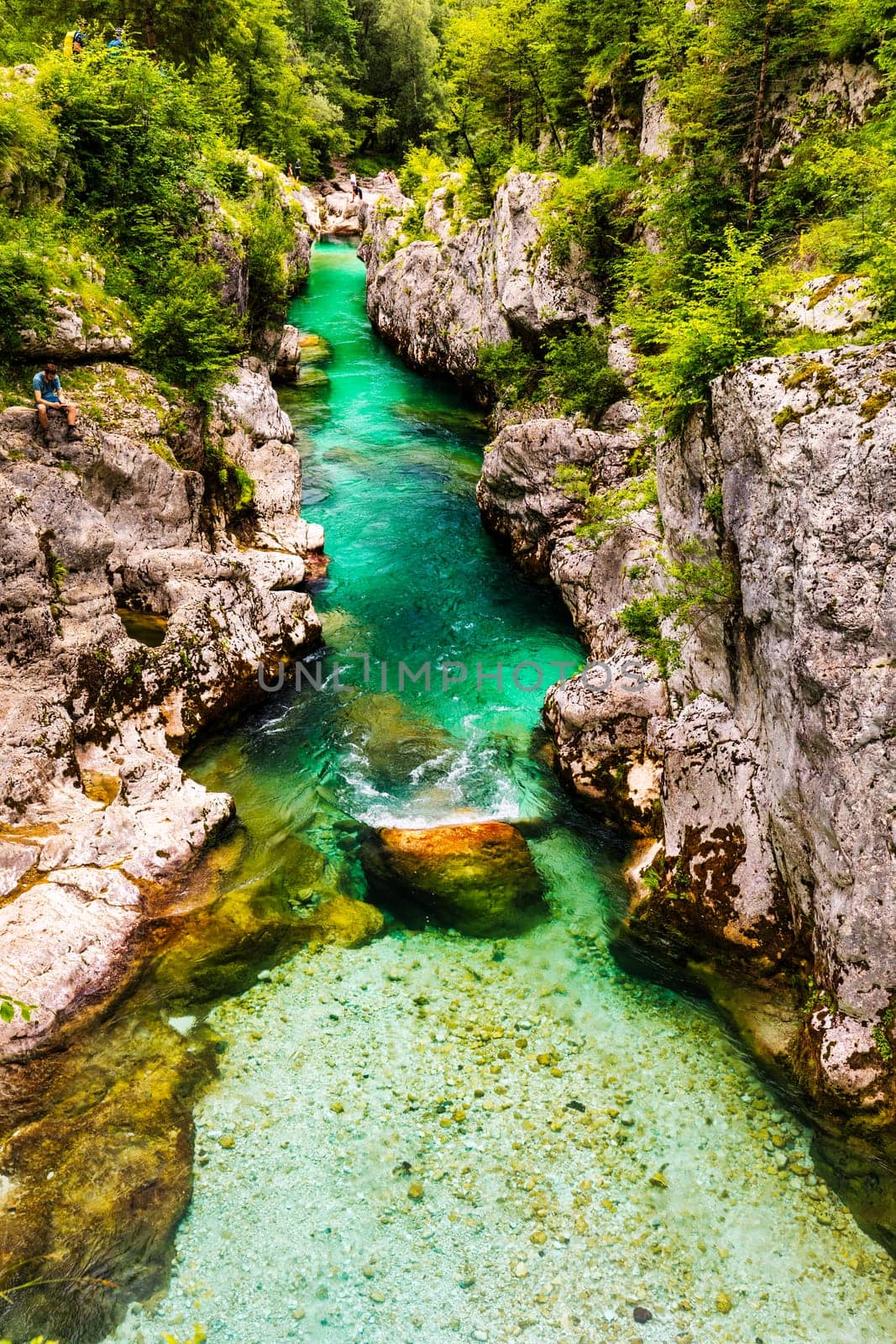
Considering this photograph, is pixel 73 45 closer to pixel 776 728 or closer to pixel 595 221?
pixel 595 221

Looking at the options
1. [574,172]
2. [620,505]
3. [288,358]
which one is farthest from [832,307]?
[288,358]

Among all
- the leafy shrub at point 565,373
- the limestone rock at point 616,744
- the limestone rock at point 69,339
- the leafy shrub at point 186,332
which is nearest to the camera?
the limestone rock at point 616,744

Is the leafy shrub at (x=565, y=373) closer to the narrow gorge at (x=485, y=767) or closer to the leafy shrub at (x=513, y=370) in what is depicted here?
the leafy shrub at (x=513, y=370)

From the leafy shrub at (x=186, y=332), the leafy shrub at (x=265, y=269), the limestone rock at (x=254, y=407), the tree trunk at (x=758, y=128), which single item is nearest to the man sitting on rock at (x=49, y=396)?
the leafy shrub at (x=186, y=332)

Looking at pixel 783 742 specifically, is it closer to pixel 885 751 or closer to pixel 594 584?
pixel 885 751

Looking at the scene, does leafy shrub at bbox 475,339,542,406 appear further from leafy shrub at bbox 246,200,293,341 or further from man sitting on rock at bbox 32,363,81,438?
man sitting on rock at bbox 32,363,81,438

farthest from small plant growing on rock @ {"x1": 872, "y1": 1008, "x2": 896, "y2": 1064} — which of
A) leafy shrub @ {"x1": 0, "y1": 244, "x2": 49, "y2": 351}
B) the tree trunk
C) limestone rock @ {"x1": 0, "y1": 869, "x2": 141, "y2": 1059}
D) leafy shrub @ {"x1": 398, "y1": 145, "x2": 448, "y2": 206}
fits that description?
leafy shrub @ {"x1": 398, "y1": 145, "x2": 448, "y2": 206}
